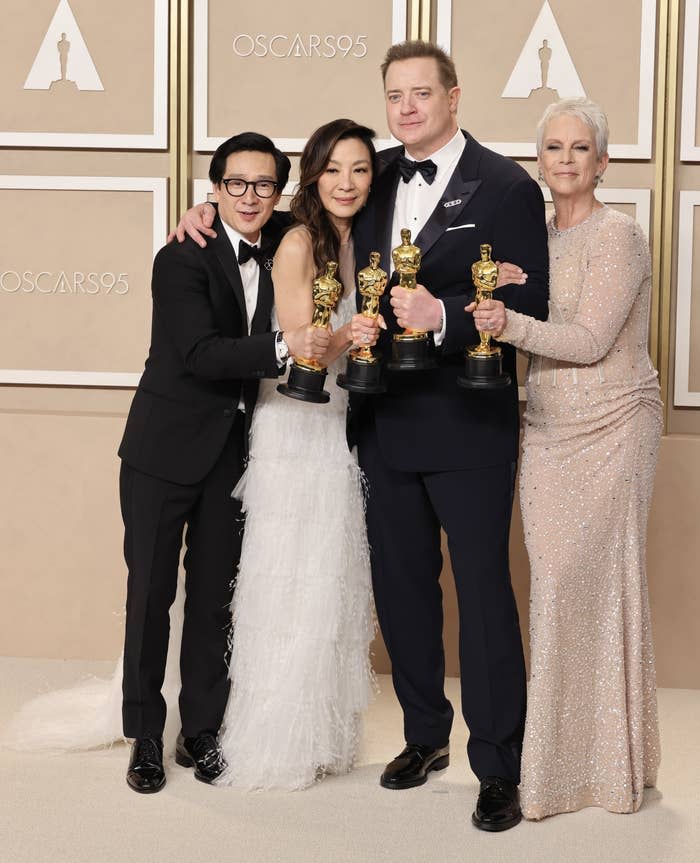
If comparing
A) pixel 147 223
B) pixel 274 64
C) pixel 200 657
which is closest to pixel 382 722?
pixel 200 657

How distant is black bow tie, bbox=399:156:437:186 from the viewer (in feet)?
10.8

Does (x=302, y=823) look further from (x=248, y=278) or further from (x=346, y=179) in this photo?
Result: (x=346, y=179)

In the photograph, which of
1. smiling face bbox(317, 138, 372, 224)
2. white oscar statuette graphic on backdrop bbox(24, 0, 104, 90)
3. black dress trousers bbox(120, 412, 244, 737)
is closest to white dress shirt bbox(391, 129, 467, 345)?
smiling face bbox(317, 138, 372, 224)

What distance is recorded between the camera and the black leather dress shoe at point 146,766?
11.2ft

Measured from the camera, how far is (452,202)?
3238 mm

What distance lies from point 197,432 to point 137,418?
0.20 metres

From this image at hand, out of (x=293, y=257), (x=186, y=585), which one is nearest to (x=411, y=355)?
(x=293, y=257)

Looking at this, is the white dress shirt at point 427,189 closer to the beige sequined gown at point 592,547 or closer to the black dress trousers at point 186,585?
the beige sequined gown at point 592,547

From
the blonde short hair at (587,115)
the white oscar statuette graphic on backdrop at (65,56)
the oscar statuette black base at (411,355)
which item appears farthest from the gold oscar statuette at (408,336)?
the white oscar statuette graphic on backdrop at (65,56)

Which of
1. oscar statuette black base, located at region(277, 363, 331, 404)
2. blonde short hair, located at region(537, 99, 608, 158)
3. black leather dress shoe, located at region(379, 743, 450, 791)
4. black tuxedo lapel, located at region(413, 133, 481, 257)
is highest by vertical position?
blonde short hair, located at region(537, 99, 608, 158)

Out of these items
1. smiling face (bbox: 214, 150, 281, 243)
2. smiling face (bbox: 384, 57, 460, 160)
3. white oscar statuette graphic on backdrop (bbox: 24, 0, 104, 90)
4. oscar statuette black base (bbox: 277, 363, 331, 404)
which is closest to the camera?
oscar statuette black base (bbox: 277, 363, 331, 404)

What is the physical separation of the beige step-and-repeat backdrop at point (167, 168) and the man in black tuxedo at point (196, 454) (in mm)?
1320

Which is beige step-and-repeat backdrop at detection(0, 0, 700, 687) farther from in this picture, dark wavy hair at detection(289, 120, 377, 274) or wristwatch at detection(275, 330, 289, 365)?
wristwatch at detection(275, 330, 289, 365)

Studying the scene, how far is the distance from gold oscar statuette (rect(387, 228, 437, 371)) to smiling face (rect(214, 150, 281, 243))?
1.67ft
